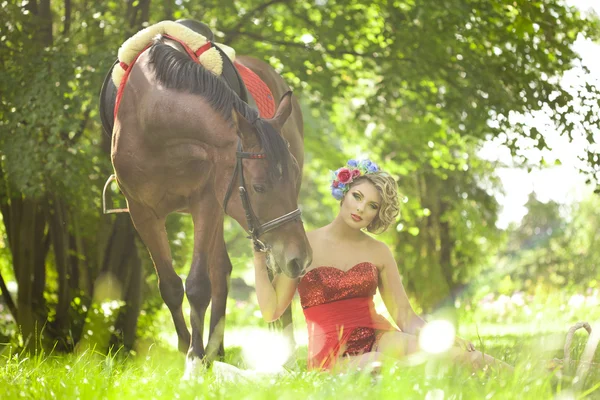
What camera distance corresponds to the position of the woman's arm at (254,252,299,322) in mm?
4012

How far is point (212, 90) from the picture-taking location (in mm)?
4195

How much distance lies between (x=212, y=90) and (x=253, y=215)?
78 cm

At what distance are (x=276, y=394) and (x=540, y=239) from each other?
2224cm

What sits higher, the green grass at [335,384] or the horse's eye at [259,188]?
the horse's eye at [259,188]

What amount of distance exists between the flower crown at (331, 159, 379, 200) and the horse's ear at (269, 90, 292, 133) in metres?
0.42

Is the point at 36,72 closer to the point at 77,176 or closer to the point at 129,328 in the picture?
the point at 77,176

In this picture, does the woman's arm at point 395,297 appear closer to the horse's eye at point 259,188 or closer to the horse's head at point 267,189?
the horse's head at point 267,189

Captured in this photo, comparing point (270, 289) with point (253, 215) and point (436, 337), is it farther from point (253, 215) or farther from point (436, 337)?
point (436, 337)

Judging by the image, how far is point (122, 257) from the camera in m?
7.30

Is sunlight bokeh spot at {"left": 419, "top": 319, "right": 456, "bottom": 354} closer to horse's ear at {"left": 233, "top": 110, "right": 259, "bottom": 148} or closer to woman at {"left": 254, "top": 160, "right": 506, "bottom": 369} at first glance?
woman at {"left": 254, "top": 160, "right": 506, "bottom": 369}

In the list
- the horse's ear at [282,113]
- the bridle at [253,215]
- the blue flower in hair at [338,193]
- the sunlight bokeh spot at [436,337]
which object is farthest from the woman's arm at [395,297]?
the horse's ear at [282,113]

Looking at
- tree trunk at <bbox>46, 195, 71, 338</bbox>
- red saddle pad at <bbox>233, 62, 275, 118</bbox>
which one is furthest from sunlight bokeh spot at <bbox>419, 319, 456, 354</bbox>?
tree trunk at <bbox>46, 195, 71, 338</bbox>

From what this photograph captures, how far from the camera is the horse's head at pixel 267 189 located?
3.85 metres

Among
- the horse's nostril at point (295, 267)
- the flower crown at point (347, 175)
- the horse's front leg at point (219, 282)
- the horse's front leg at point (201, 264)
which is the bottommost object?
the horse's front leg at point (219, 282)
